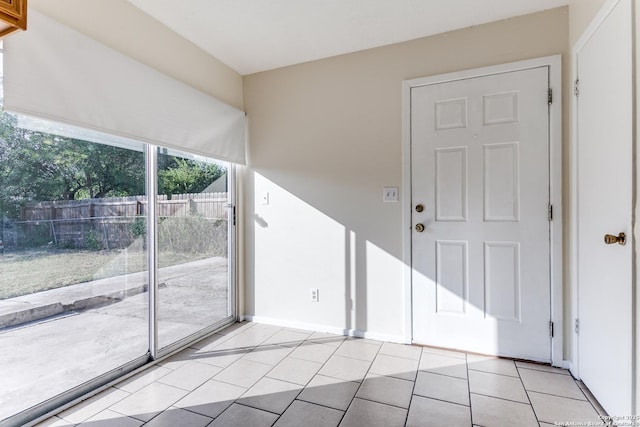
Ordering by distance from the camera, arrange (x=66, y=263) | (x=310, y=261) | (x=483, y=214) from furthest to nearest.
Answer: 1. (x=310, y=261)
2. (x=483, y=214)
3. (x=66, y=263)

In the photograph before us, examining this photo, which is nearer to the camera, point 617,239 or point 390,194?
point 617,239

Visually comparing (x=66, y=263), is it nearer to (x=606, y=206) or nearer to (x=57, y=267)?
(x=57, y=267)

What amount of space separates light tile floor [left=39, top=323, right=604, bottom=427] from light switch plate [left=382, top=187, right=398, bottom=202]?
1.17 meters

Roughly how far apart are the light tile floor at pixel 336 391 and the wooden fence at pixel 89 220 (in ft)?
3.03

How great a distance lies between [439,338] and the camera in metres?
2.48

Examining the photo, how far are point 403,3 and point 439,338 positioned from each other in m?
2.39

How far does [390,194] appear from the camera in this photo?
2.59 meters

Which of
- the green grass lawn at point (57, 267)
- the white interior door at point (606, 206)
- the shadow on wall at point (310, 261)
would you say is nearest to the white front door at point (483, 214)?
the white interior door at point (606, 206)

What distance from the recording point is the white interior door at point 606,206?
147cm

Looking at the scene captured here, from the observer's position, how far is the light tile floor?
167 cm

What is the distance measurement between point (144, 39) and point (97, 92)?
593 mm

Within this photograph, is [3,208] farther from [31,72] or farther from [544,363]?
[544,363]

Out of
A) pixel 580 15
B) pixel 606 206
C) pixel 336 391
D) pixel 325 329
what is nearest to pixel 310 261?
pixel 325 329

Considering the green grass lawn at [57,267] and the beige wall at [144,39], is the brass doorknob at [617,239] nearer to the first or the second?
the green grass lawn at [57,267]
